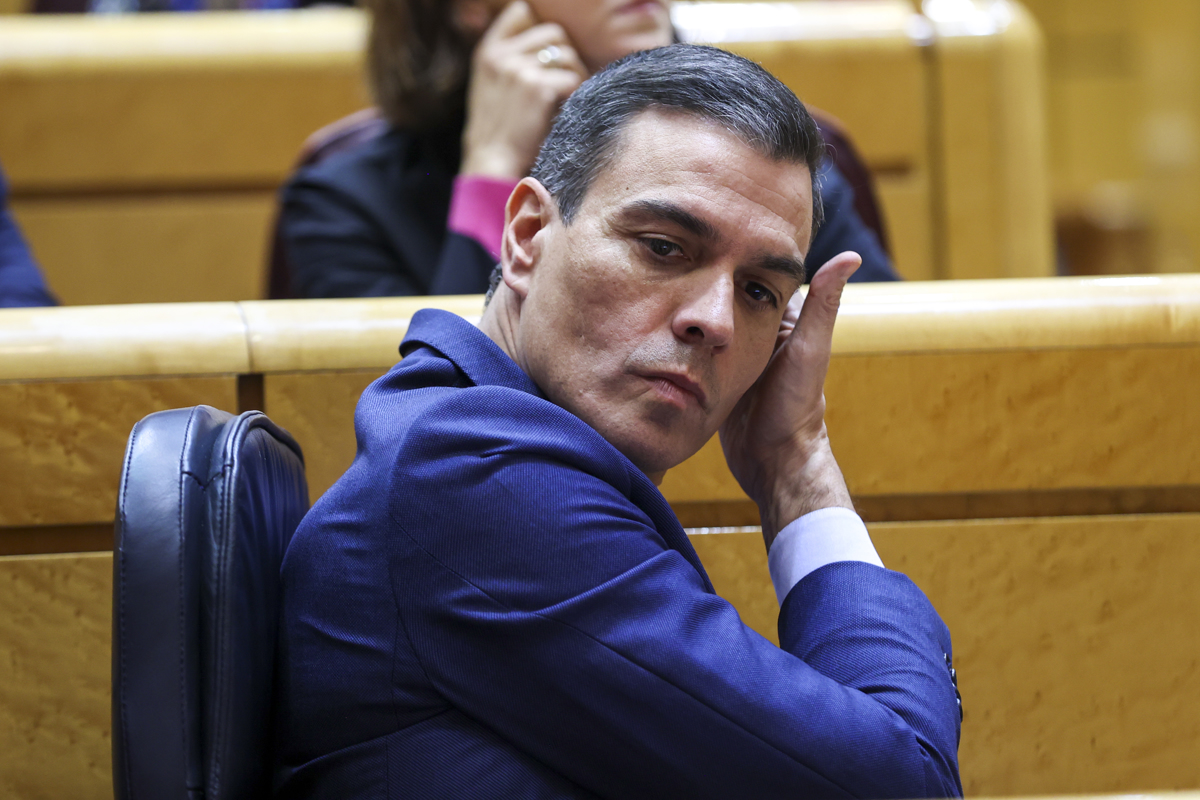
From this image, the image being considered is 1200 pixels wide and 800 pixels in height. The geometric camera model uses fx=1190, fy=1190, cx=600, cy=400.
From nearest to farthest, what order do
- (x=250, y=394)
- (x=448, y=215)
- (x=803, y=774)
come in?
(x=803, y=774)
(x=250, y=394)
(x=448, y=215)

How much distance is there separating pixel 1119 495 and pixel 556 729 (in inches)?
16.3

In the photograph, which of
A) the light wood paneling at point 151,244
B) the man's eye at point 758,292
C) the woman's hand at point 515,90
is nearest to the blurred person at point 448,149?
the woman's hand at point 515,90

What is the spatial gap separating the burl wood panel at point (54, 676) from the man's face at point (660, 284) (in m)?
0.31

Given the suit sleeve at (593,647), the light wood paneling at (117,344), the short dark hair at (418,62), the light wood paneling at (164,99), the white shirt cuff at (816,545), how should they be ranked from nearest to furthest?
the suit sleeve at (593,647) < the white shirt cuff at (816,545) < the light wood paneling at (117,344) < the short dark hair at (418,62) < the light wood paneling at (164,99)

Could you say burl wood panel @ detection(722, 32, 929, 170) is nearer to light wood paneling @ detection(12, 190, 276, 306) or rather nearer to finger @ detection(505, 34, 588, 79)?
finger @ detection(505, 34, 588, 79)

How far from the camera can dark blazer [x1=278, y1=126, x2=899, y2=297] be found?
103 cm

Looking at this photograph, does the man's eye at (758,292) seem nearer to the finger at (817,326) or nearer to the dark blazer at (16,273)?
the finger at (817,326)

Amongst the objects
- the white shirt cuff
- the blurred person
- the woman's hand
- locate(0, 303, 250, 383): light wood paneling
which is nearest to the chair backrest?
the blurred person

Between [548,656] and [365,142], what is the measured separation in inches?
32.5

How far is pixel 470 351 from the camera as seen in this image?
523 mm

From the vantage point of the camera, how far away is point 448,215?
1.08 metres

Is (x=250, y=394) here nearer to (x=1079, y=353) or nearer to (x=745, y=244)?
(x=745, y=244)

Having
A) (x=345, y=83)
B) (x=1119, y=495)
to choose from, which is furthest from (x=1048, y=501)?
(x=345, y=83)

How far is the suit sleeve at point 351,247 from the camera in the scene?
1029 mm
